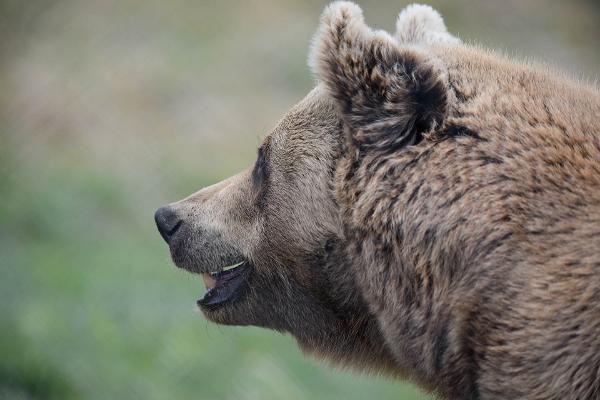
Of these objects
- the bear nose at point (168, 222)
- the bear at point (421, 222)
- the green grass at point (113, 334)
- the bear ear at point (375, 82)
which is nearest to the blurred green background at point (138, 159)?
the green grass at point (113, 334)

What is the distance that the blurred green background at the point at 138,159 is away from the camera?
18.3 feet

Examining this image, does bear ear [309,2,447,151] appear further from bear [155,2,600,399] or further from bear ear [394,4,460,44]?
bear ear [394,4,460,44]

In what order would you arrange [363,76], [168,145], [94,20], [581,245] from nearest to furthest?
[581,245]
[363,76]
[168,145]
[94,20]

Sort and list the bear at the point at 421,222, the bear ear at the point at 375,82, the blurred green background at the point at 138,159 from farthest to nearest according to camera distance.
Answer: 1. the blurred green background at the point at 138,159
2. the bear ear at the point at 375,82
3. the bear at the point at 421,222

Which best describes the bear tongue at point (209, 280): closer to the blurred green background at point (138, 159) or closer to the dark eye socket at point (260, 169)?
the dark eye socket at point (260, 169)

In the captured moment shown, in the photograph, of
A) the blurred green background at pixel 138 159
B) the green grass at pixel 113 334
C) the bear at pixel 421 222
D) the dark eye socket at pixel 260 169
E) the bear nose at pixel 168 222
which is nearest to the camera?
the bear at pixel 421 222

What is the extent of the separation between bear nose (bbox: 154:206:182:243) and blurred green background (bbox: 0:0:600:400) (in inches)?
55.3

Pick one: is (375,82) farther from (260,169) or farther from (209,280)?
(209,280)

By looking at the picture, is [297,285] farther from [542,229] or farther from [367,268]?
[542,229]

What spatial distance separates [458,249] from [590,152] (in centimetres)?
49

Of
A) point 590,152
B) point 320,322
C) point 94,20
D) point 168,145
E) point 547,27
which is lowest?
point 320,322

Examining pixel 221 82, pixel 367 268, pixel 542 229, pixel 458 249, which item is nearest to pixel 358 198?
pixel 367 268

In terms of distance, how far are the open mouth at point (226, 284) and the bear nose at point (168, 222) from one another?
0.22 metres

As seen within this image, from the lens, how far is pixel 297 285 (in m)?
3.41
